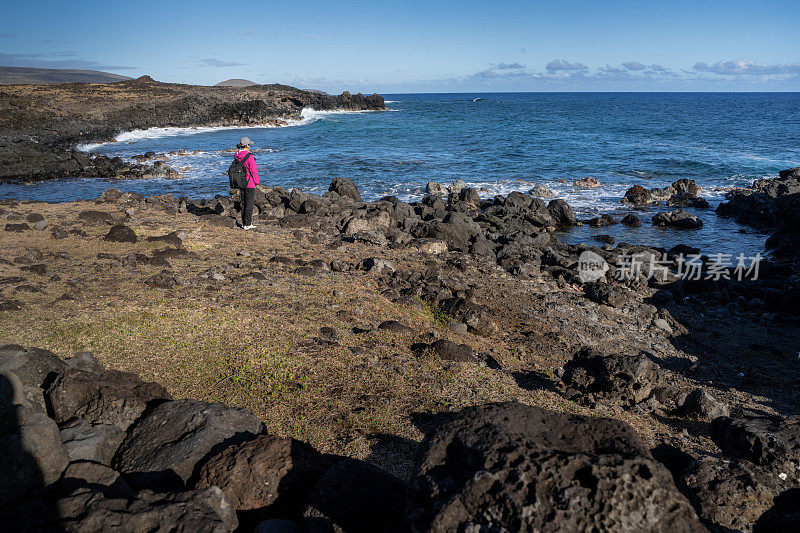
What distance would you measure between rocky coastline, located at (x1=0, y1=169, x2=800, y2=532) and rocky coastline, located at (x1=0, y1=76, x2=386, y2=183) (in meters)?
19.7

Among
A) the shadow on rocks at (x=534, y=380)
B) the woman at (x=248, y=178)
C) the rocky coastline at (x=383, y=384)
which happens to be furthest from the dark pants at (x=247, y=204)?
the shadow on rocks at (x=534, y=380)

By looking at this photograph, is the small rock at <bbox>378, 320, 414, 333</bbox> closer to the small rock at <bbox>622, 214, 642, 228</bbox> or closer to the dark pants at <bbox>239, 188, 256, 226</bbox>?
the dark pants at <bbox>239, 188, 256, 226</bbox>

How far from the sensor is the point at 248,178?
14.1 meters

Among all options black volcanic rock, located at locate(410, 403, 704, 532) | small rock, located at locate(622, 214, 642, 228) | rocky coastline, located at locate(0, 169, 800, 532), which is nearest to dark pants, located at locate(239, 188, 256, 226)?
rocky coastline, located at locate(0, 169, 800, 532)

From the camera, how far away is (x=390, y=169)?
A: 3603cm

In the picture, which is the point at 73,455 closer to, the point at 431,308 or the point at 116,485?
the point at 116,485

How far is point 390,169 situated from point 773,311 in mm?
26804

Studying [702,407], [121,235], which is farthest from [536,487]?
[121,235]

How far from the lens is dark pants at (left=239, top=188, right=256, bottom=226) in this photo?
572 inches

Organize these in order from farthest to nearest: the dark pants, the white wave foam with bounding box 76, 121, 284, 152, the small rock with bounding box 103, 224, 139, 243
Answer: the white wave foam with bounding box 76, 121, 284, 152
the dark pants
the small rock with bounding box 103, 224, 139, 243

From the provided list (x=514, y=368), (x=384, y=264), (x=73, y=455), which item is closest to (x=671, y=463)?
(x=514, y=368)

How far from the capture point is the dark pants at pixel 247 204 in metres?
14.5

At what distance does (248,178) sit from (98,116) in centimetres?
5648

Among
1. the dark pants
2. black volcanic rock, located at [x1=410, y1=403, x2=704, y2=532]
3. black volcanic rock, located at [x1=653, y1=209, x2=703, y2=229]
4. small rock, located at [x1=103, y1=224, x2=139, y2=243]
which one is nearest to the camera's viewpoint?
black volcanic rock, located at [x1=410, y1=403, x2=704, y2=532]
